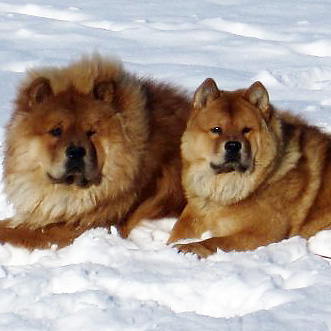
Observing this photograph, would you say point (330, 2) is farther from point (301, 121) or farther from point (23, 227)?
point (23, 227)

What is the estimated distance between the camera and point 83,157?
5223 millimetres

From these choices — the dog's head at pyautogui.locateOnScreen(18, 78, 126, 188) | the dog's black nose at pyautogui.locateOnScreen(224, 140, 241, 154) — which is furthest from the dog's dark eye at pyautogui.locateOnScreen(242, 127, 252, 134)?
the dog's head at pyautogui.locateOnScreen(18, 78, 126, 188)

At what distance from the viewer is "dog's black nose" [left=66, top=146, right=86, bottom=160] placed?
5184 millimetres

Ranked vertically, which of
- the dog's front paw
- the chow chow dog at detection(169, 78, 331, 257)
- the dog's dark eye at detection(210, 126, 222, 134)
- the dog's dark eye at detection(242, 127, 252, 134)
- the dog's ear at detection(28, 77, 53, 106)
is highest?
the dog's ear at detection(28, 77, 53, 106)

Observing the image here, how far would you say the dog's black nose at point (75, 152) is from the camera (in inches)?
204

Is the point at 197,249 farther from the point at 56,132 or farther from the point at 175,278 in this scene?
the point at 56,132

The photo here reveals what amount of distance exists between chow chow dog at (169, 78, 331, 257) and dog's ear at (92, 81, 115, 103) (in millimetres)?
576

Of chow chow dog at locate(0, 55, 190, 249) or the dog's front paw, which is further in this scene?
chow chow dog at locate(0, 55, 190, 249)

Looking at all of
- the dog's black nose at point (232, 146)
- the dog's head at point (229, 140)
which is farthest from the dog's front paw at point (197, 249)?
the dog's black nose at point (232, 146)

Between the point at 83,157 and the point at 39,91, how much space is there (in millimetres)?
567

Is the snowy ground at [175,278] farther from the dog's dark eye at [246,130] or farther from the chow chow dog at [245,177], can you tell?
the dog's dark eye at [246,130]

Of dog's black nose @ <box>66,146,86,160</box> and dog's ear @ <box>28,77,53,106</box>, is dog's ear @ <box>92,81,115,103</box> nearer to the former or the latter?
dog's ear @ <box>28,77,53,106</box>

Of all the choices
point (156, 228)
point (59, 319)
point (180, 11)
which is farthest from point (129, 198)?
point (180, 11)

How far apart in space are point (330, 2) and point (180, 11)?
8.30ft
